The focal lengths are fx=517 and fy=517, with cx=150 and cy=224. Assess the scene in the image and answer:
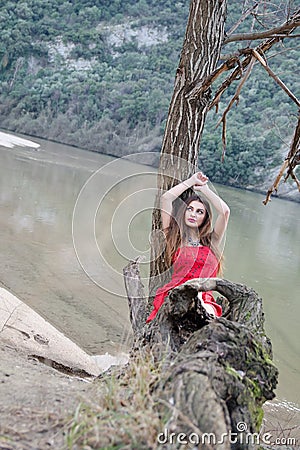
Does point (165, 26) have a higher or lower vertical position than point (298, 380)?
higher

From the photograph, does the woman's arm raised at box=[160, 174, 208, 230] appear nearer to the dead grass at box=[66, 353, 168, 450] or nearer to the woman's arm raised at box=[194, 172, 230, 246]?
the woman's arm raised at box=[194, 172, 230, 246]

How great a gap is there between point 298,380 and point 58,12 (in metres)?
55.8

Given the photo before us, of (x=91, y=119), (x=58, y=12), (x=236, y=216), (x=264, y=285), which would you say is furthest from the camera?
(x=58, y=12)

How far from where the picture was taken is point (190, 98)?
11.0ft

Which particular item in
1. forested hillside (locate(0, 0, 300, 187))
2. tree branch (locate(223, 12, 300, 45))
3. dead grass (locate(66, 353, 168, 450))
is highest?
forested hillside (locate(0, 0, 300, 187))

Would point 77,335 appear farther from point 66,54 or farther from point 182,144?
point 66,54

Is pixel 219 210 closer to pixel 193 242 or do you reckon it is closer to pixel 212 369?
pixel 193 242

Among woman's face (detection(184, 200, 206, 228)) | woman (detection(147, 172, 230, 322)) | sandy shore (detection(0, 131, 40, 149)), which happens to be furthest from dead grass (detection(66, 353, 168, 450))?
sandy shore (detection(0, 131, 40, 149))

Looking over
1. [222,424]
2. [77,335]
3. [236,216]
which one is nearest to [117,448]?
[222,424]

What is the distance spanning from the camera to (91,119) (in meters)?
41.9

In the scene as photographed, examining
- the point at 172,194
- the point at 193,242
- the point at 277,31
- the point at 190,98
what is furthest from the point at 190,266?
the point at 277,31

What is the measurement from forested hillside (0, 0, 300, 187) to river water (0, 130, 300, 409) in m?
18.6

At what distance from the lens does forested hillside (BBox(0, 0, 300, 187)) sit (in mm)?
32938

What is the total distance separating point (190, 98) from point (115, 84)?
Answer: 140 feet
